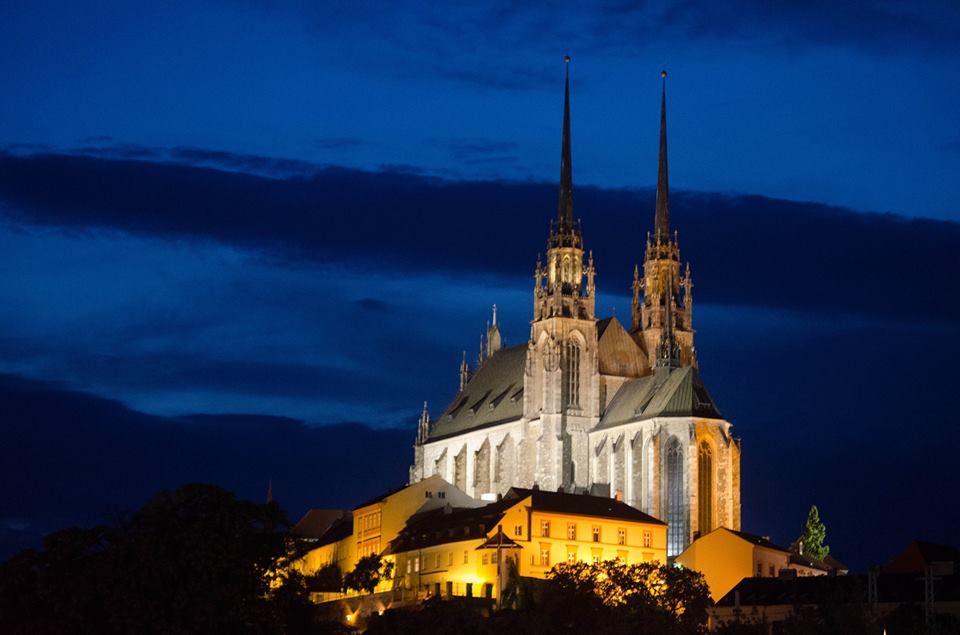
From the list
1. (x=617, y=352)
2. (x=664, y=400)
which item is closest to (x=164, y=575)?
(x=664, y=400)

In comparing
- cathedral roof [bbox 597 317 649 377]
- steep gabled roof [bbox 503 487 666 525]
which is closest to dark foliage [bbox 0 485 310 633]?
steep gabled roof [bbox 503 487 666 525]

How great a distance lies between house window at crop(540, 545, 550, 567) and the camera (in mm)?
116438

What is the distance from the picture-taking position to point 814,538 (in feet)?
481

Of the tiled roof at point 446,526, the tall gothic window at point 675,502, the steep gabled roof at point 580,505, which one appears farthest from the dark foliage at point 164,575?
the tall gothic window at point 675,502

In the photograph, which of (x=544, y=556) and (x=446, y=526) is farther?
(x=446, y=526)

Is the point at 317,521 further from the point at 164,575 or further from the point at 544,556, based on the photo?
the point at 164,575

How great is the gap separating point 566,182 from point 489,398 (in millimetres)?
17541

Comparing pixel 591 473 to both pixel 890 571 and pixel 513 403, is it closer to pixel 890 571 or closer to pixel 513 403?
pixel 513 403

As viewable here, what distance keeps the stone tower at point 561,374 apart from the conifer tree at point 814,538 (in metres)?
18.7

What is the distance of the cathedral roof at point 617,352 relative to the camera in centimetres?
14375

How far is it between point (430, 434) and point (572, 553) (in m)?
46.0

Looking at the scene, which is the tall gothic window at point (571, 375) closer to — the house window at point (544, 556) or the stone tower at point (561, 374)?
the stone tower at point (561, 374)

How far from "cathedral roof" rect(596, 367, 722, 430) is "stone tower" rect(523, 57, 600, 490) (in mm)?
2213

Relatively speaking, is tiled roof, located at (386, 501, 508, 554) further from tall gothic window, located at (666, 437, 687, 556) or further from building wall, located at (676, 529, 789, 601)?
tall gothic window, located at (666, 437, 687, 556)
